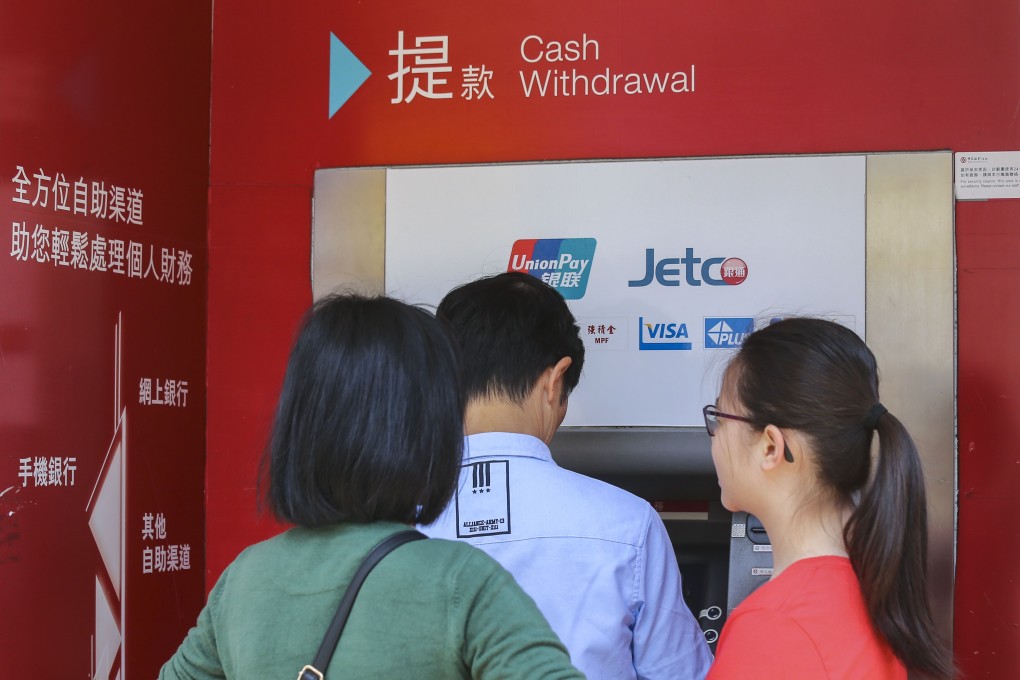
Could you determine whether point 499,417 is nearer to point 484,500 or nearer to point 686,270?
point 484,500

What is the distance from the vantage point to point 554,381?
185cm

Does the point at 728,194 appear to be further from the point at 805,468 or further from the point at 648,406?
the point at 805,468

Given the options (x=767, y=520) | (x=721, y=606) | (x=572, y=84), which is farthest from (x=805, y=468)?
(x=572, y=84)

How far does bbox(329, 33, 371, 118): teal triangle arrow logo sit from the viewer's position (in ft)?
8.66

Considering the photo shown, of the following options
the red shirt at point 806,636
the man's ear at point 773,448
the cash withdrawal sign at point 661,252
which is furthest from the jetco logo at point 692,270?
the red shirt at point 806,636

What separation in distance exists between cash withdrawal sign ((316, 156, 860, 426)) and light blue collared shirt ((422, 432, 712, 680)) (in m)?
0.82

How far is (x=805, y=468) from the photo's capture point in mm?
1336

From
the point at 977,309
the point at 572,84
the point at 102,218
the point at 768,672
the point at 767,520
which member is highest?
the point at 572,84

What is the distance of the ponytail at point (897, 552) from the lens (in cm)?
122

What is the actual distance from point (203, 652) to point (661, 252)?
5.09 feet

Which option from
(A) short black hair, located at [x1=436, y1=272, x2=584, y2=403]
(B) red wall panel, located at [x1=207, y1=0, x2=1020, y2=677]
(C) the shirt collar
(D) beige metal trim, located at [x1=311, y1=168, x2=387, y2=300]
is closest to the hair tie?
(C) the shirt collar

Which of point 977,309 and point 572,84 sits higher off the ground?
point 572,84

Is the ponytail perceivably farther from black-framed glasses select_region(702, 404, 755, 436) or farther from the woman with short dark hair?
the woman with short dark hair

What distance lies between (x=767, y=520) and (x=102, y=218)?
1612 millimetres
